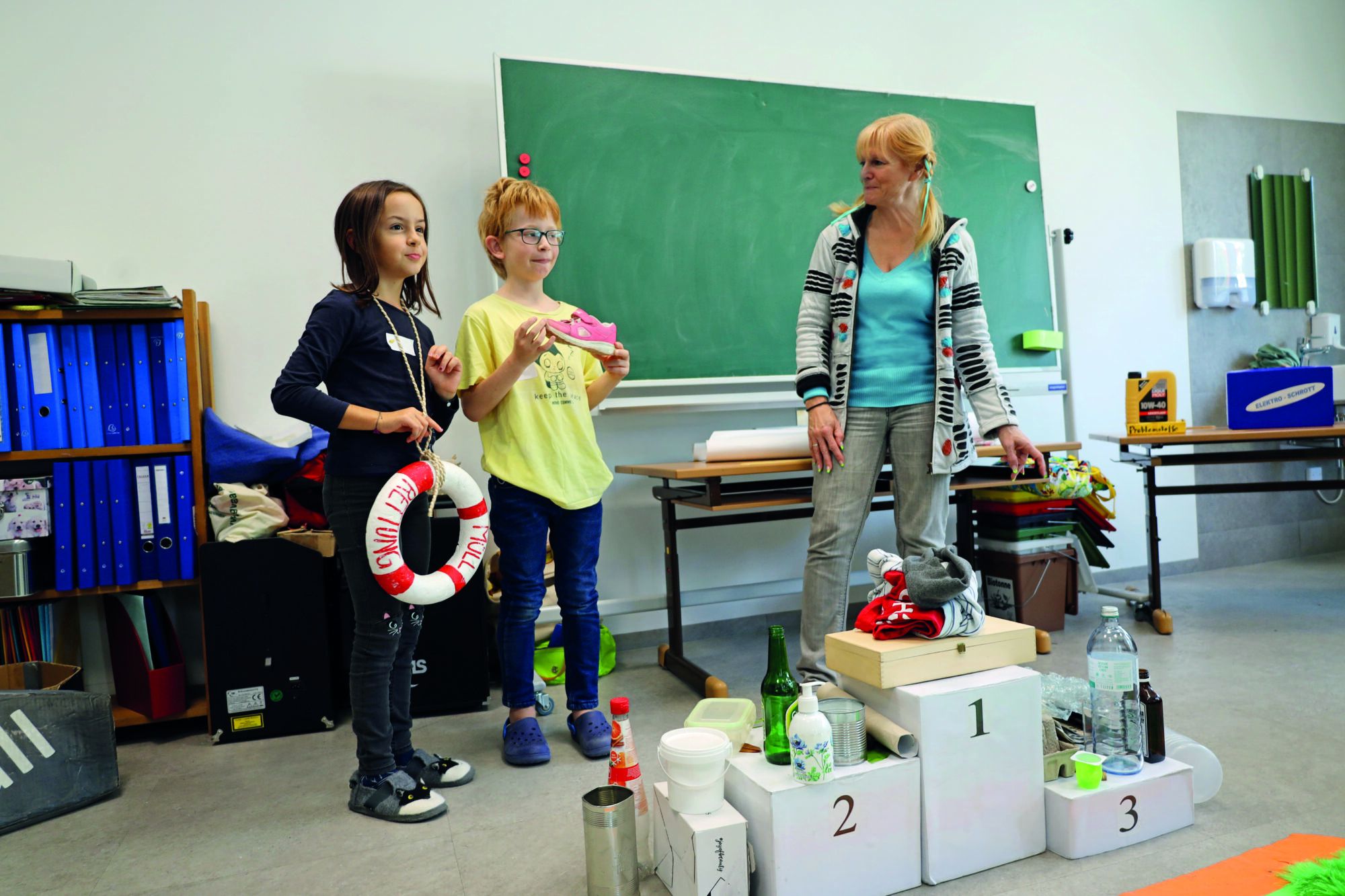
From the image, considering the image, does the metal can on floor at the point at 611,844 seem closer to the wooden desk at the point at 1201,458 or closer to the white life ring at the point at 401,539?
the white life ring at the point at 401,539

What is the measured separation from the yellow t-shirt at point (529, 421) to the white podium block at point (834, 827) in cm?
86

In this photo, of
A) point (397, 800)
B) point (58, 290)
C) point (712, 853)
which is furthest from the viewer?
point (58, 290)

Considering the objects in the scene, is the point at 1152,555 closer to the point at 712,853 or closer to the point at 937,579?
the point at 937,579

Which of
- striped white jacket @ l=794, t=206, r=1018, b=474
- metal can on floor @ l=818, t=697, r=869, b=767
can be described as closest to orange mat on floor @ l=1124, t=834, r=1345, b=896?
metal can on floor @ l=818, t=697, r=869, b=767

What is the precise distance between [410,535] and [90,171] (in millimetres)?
1825

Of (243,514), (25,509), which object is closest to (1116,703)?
(243,514)

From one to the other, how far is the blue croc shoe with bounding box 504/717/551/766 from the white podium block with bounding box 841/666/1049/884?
3.00 ft

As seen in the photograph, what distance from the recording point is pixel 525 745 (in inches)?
80.7

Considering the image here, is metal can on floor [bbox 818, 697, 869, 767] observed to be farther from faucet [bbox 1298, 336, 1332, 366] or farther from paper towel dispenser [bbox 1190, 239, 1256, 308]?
faucet [bbox 1298, 336, 1332, 366]

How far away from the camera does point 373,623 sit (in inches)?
68.5

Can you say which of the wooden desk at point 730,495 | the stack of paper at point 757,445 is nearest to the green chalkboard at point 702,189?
the wooden desk at point 730,495

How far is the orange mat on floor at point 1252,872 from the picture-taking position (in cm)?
129

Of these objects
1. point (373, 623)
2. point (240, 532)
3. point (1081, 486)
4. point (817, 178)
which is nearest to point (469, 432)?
point (240, 532)

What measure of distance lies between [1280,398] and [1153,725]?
6.66 ft
